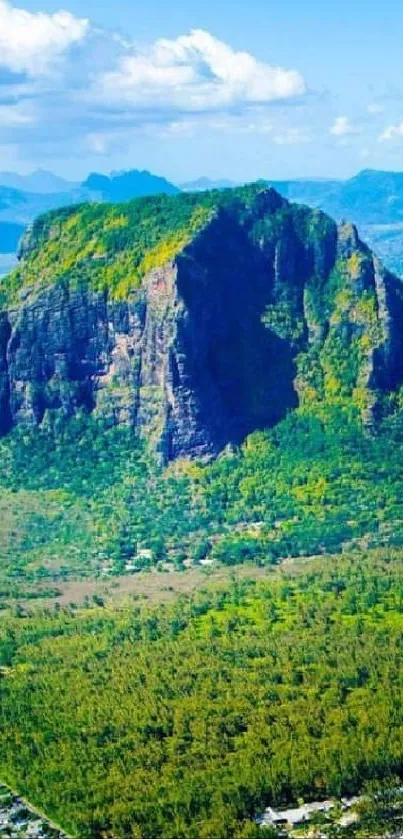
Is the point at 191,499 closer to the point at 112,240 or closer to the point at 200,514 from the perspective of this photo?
the point at 200,514

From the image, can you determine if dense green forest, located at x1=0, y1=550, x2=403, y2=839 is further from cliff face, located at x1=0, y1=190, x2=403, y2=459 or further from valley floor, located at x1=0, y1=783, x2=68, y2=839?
cliff face, located at x1=0, y1=190, x2=403, y2=459

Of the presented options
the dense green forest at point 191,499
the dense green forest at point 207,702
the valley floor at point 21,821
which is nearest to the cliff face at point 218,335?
the dense green forest at point 191,499

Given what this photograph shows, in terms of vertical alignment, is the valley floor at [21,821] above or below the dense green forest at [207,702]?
below

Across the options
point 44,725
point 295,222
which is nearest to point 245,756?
point 44,725

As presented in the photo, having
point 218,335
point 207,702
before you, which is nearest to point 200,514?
point 218,335

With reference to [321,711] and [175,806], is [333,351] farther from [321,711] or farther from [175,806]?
[175,806]

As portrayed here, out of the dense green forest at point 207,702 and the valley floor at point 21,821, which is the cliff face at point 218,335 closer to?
the dense green forest at point 207,702
